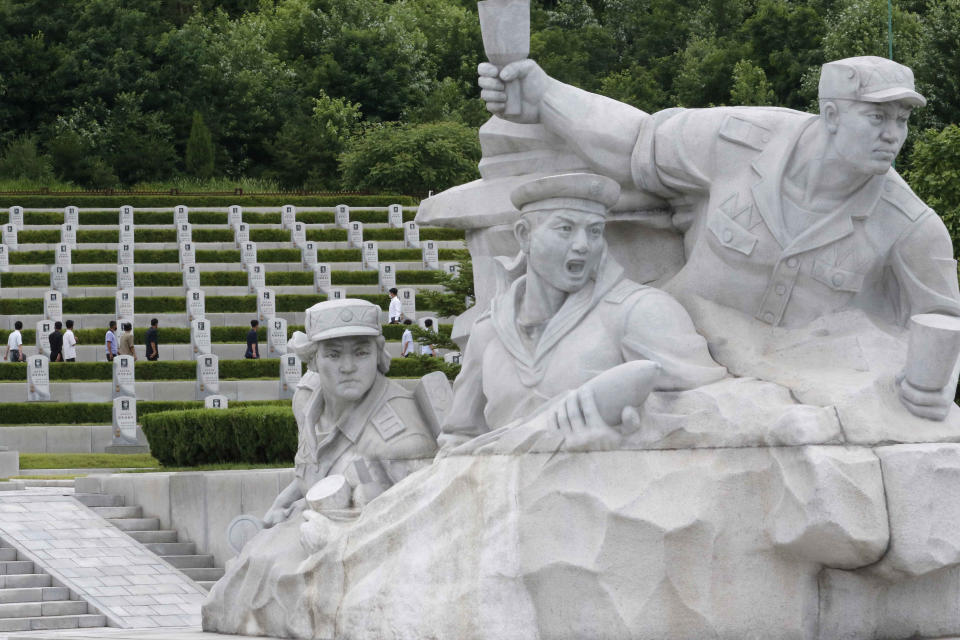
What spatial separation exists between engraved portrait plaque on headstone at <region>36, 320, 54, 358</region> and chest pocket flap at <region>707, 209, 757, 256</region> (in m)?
23.7

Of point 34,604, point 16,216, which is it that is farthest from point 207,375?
point 16,216

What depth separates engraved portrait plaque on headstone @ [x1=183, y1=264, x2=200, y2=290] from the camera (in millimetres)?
34531

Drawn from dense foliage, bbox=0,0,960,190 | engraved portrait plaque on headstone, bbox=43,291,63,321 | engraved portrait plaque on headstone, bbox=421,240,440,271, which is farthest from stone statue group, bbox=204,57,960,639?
dense foliage, bbox=0,0,960,190

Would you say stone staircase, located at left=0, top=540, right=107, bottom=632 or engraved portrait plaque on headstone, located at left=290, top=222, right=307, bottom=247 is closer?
stone staircase, located at left=0, top=540, right=107, bottom=632

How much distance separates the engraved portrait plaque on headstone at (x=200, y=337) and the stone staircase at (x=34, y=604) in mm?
14970

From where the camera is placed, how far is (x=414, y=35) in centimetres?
5569

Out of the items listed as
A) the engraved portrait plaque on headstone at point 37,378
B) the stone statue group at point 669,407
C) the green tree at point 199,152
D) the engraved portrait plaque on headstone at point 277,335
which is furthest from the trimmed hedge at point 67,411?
the green tree at point 199,152

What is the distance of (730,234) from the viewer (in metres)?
7.34

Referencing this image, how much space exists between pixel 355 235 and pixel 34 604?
2551 cm

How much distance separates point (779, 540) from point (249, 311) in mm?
27072

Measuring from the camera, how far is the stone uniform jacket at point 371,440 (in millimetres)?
8234

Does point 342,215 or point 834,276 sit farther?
point 342,215

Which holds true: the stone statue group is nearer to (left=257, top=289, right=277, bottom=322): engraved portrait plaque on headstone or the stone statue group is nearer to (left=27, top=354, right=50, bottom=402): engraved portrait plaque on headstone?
(left=27, top=354, right=50, bottom=402): engraved portrait plaque on headstone

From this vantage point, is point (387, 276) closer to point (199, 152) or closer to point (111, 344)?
point (111, 344)
